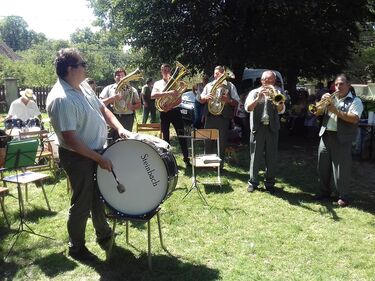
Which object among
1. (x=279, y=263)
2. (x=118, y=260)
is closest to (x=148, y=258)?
(x=118, y=260)

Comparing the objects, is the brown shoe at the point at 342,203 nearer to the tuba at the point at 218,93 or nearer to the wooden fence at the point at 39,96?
the tuba at the point at 218,93

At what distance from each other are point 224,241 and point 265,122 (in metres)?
2.30

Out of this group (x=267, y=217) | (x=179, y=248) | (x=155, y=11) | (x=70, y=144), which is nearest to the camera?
(x=70, y=144)

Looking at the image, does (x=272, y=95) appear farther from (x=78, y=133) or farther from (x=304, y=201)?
(x=78, y=133)

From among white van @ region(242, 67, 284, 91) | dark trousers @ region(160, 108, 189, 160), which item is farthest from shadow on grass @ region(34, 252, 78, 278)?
white van @ region(242, 67, 284, 91)

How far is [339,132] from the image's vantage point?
5.80 meters

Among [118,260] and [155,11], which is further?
[155,11]

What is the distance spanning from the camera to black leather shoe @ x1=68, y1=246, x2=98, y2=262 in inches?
165

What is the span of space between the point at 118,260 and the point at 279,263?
1676 mm

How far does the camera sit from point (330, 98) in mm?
5715

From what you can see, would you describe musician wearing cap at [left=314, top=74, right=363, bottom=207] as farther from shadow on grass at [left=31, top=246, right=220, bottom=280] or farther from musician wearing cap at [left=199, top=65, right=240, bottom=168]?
shadow on grass at [left=31, top=246, right=220, bottom=280]

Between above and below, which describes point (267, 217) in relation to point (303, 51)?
below

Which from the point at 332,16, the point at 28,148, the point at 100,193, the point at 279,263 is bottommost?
the point at 279,263

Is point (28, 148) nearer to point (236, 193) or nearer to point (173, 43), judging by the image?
point (236, 193)
